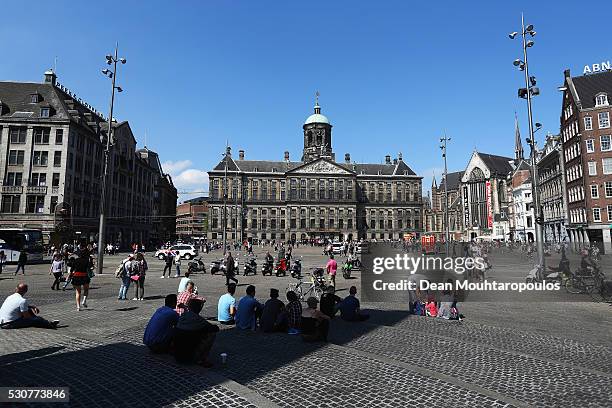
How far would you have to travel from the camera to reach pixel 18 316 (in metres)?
9.44

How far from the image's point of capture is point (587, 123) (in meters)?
44.7

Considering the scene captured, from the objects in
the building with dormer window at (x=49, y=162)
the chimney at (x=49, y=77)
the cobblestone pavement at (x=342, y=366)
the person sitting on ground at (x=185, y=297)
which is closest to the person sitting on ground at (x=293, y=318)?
the cobblestone pavement at (x=342, y=366)

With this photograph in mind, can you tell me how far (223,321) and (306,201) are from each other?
99.1 m

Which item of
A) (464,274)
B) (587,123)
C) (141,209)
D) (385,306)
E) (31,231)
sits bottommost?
(385,306)

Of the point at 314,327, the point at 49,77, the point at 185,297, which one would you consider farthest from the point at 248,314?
the point at 49,77

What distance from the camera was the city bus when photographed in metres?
30.7

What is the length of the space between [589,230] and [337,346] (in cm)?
4883

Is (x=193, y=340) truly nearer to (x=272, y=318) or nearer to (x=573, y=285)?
(x=272, y=318)

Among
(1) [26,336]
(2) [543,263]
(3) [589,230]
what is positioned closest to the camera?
(1) [26,336]

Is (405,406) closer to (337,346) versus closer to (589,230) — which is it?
(337,346)

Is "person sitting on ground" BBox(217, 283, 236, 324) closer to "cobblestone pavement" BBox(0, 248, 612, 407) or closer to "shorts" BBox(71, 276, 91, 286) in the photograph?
"cobblestone pavement" BBox(0, 248, 612, 407)

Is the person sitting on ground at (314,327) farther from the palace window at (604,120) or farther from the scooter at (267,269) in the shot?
the palace window at (604,120)

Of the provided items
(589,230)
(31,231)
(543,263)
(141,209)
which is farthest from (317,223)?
(543,263)

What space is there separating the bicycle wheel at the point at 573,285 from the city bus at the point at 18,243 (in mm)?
37405
